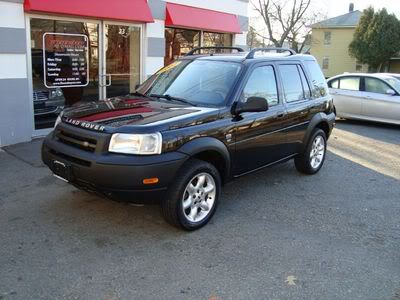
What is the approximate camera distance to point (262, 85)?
201 inches

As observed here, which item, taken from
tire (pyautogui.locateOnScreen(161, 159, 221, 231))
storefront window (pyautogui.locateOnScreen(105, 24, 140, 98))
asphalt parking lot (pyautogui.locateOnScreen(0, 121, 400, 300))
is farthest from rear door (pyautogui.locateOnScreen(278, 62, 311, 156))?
storefront window (pyautogui.locateOnScreen(105, 24, 140, 98))

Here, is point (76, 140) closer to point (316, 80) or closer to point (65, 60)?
point (316, 80)

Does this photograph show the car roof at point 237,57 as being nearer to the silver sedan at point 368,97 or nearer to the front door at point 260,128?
the front door at point 260,128

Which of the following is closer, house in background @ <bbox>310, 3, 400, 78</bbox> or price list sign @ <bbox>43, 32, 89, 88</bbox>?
price list sign @ <bbox>43, 32, 89, 88</bbox>

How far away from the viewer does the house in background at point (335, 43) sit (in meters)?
48.9

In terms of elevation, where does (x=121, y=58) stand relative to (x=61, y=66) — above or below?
above

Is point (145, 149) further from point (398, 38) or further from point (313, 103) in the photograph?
point (398, 38)

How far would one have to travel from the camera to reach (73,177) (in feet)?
13.1

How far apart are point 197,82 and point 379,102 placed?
7.88 m

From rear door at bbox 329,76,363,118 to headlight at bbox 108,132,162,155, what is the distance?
920 centimetres

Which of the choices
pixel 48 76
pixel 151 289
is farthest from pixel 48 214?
pixel 48 76

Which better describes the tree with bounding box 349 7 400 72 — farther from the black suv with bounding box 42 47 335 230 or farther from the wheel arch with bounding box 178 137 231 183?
the wheel arch with bounding box 178 137 231 183

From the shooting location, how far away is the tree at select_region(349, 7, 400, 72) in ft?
135

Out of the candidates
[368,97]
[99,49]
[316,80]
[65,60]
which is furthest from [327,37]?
[316,80]
